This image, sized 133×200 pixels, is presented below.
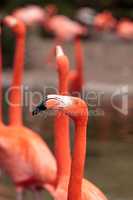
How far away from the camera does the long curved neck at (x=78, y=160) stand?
12.6 feet

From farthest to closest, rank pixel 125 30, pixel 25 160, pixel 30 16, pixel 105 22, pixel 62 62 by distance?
pixel 105 22 < pixel 125 30 < pixel 30 16 < pixel 25 160 < pixel 62 62

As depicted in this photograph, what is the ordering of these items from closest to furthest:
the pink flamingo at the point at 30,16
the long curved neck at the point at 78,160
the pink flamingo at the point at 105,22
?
the long curved neck at the point at 78,160
the pink flamingo at the point at 30,16
the pink flamingo at the point at 105,22

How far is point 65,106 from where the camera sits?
368cm

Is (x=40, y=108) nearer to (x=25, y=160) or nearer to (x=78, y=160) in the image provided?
(x=78, y=160)

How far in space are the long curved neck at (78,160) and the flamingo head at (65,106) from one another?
0.06 meters

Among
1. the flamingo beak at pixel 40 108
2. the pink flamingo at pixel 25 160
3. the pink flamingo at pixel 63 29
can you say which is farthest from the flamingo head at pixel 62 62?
the pink flamingo at pixel 63 29

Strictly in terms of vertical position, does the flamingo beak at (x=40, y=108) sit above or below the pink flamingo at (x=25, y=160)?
above

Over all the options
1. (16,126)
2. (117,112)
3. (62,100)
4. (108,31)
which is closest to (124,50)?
(108,31)

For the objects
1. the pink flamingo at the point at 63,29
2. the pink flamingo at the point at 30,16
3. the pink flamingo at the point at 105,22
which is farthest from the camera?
the pink flamingo at the point at 105,22

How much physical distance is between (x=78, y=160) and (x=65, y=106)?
35 centimetres

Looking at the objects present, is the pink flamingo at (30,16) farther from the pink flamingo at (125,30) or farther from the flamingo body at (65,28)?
the pink flamingo at (125,30)

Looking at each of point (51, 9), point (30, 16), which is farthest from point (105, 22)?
point (30, 16)

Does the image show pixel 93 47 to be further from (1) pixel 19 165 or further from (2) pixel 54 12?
(1) pixel 19 165

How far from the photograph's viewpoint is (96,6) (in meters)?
19.6
